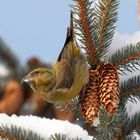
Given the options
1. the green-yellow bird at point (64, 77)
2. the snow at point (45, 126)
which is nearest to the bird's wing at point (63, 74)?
the green-yellow bird at point (64, 77)

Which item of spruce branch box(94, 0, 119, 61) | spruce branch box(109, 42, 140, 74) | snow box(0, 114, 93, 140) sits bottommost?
snow box(0, 114, 93, 140)

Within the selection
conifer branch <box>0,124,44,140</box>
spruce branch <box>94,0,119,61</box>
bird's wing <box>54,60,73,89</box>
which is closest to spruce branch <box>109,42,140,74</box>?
spruce branch <box>94,0,119,61</box>

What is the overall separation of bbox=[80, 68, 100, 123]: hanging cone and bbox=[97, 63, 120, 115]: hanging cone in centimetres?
2

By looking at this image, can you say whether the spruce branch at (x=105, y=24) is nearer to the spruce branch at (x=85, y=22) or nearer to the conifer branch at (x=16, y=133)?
the spruce branch at (x=85, y=22)

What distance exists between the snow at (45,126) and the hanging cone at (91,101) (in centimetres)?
6

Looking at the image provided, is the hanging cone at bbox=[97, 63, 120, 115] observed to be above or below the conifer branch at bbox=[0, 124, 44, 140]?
→ above

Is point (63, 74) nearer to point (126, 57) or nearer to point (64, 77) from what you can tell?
point (64, 77)

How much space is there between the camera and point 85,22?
1.23m

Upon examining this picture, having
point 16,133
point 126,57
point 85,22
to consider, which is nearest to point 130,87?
point 126,57

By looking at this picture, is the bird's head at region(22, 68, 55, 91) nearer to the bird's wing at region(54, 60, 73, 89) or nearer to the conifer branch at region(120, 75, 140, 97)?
the bird's wing at region(54, 60, 73, 89)

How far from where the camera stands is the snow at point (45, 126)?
119 cm

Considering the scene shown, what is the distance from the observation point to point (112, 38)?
1.32m

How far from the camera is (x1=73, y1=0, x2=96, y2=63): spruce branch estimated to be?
123 cm

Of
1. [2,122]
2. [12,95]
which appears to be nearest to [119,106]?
[2,122]
